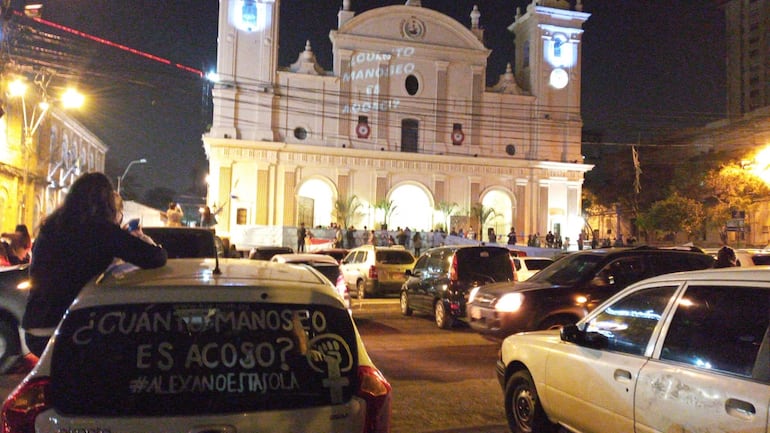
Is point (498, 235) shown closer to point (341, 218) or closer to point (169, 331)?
point (341, 218)

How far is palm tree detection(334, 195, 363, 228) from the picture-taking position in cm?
3956

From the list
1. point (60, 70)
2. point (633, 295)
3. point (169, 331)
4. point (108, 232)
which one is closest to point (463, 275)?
point (633, 295)

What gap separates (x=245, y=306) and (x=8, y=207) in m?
36.8

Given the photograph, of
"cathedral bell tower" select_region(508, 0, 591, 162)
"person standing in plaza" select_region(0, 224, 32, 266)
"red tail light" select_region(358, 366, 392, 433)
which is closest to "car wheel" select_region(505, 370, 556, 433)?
"red tail light" select_region(358, 366, 392, 433)

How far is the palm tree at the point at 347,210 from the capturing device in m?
39.6

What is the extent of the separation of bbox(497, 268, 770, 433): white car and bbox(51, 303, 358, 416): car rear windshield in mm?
2067

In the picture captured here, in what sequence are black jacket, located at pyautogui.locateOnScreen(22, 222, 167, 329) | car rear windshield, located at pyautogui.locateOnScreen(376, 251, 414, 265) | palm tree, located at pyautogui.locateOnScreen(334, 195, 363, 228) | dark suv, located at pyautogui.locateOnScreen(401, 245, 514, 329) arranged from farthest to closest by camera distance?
palm tree, located at pyautogui.locateOnScreen(334, 195, 363, 228), car rear windshield, located at pyautogui.locateOnScreen(376, 251, 414, 265), dark suv, located at pyautogui.locateOnScreen(401, 245, 514, 329), black jacket, located at pyautogui.locateOnScreen(22, 222, 167, 329)

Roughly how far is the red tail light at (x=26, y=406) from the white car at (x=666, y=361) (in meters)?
3.40

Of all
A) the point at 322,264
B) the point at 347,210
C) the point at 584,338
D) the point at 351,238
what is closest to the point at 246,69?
the point at 347,210

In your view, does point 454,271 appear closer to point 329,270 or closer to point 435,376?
point 329,270

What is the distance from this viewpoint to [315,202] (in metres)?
41.5

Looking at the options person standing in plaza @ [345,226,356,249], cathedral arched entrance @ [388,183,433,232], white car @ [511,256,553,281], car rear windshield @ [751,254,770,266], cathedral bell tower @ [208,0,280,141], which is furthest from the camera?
cathedral arched entrance @ [388,183,433,232]

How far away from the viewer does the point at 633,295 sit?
4.72 metres

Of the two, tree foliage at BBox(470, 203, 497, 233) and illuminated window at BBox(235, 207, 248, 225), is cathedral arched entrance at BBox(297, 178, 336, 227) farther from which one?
tree foliage at BBox(470, 203, 497, 233)
